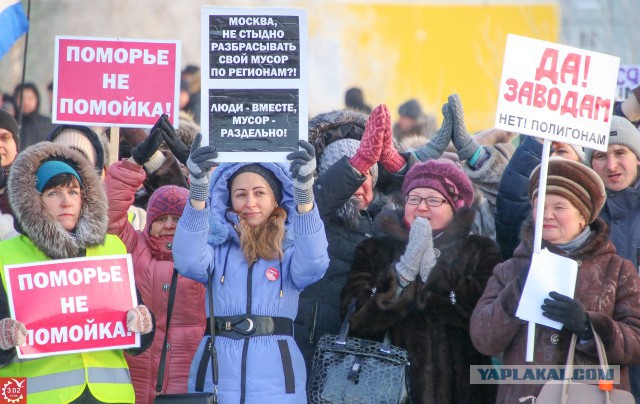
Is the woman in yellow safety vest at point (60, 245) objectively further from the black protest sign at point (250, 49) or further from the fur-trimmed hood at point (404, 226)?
the fur-trimmed hood at point (404, 226)

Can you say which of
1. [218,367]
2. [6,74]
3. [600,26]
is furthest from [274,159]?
[6,74]

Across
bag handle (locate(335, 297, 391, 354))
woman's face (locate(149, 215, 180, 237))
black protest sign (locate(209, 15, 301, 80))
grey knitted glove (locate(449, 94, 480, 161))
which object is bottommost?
bag handle (locate(335, 297, 391, 354))

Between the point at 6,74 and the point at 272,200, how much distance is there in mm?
11616

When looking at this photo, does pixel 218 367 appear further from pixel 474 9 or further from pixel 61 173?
pixel 474 9

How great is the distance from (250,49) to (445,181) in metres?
1.31

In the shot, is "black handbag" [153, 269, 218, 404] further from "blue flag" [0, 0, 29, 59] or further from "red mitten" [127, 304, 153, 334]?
"blue flag" [0, 0, 29, 59]

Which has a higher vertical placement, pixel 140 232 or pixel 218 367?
pixel 140 232

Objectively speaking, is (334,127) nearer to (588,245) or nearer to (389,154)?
(389,154)

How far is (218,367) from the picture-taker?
542cm

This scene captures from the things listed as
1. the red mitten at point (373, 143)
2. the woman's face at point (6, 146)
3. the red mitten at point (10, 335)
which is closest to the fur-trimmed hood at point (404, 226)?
the red mitten at point (373, 143)

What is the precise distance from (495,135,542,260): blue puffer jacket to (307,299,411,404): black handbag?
1.20m

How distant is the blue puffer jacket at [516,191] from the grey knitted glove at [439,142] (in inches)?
19.9

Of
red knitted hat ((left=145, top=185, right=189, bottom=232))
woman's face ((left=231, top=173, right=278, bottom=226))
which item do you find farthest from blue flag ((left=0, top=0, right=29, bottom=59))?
woman's face ((left=231, top=173, right=278, bottom=226))

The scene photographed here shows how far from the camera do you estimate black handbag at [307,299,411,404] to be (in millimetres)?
5641
